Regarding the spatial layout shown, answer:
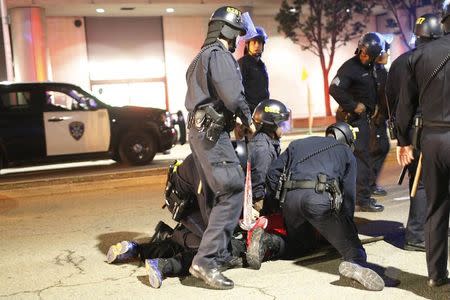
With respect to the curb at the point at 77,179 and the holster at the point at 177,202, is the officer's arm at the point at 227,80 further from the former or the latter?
the curb at the point at 77,179

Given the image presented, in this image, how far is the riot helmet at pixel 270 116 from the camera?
504 centimetres

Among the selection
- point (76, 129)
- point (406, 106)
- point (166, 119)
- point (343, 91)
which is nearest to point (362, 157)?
point (343, 91)

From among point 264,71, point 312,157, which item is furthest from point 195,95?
point 264,71

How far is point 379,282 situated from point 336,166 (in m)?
0.95

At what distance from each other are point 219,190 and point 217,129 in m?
0.44

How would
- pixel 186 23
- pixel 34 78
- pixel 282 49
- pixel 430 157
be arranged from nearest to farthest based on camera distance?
pixel 430 157
pixel 34 78
pixel 186 23
pixel 282 49

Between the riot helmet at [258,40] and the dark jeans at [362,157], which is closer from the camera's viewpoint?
the dark jeans at [362,157]

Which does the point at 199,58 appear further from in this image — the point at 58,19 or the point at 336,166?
the point at 58,19

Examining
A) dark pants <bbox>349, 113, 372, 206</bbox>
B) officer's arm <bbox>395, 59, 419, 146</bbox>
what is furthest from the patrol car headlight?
officer's arm <bbox>395, 59, 419, 146</bbox>

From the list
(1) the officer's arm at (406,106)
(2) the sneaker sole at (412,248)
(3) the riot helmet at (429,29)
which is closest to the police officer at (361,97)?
(3) the riot helmet at (429,29)

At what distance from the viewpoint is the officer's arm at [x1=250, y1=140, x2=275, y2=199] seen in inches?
188

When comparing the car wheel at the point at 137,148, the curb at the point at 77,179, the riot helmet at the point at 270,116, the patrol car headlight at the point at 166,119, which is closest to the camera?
the riot helmet at the point at 270,116

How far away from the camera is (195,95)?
427cm

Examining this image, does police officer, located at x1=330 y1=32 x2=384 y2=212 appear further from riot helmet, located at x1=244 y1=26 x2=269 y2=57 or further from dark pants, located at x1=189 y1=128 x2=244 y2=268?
dark pants, located at x1=189 y1=128 x2=244 y2=268
